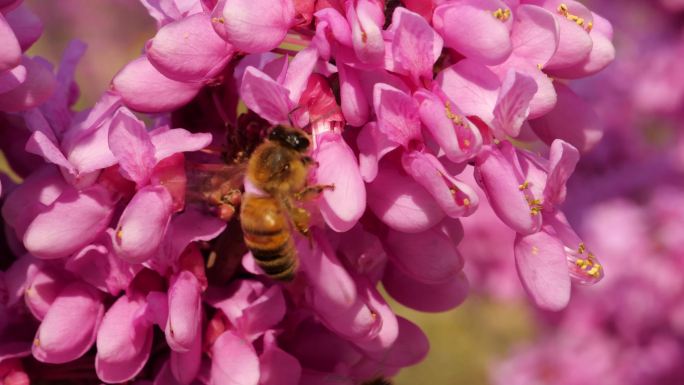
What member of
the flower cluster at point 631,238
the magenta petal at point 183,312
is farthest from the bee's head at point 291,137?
the flower cluster at point 631,238

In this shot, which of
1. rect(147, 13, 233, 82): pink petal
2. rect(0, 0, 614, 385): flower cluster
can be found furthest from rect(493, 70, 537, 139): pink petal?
rect(147, 13, 233, 82): pink petal

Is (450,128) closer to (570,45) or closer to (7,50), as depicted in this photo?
(570,45)

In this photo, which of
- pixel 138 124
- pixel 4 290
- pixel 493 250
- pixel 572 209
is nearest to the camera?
pixel 138 124

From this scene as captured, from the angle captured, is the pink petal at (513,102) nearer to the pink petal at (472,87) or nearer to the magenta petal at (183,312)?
→ the pink petal at (472,87)

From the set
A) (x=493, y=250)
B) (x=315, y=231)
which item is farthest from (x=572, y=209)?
(x=315, y=231)

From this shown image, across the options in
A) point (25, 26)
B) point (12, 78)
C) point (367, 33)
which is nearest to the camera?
point (367, 33)

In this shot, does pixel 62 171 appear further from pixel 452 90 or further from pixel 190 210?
pixel 452 90

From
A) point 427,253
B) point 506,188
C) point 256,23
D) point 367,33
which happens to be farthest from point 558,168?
point 256,23
